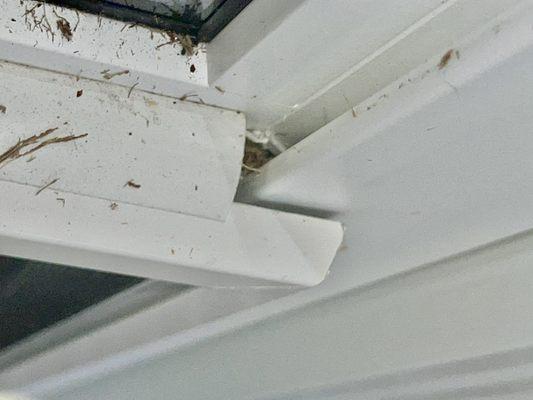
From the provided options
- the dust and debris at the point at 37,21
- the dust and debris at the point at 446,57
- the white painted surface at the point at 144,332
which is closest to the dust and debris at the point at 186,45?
the dust and debris at the point at 37,21

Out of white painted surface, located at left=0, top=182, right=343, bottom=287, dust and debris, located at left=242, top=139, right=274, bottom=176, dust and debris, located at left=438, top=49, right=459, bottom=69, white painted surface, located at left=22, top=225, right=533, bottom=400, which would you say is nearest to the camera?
dust and debris, located at left=438, top=49, right=459, bottom=69

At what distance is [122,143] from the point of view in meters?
0.70

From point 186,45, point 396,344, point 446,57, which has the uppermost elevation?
point 186,45

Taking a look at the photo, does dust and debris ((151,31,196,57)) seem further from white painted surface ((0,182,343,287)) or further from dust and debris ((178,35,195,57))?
white painted surface ((0,182,343,287))

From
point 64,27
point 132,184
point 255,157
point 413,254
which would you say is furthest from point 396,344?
point 64,27

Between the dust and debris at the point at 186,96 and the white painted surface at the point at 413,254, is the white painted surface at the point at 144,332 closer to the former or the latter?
the white painted surface at the point at 413,254

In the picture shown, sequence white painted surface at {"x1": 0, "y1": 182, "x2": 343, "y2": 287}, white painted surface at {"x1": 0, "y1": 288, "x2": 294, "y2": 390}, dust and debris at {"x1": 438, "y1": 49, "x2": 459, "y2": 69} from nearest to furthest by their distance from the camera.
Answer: dust and debris at {"x1": 438, "y1": 49, "x2": 459, "y2": 69} → white painted surface at {"x1": 0, "y1": 182, "x2": 343, "y2": 287} → white painted surface at {"x1": 0, "y1": 288, "x2": 294, "y2": 390}

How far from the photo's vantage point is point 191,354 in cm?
147

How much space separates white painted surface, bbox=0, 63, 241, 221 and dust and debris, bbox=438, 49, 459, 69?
213mm

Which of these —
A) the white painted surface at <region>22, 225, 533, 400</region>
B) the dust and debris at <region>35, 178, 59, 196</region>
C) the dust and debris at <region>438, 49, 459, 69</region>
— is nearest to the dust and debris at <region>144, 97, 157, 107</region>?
the dust and debris at <region>35, 178, 59, 196</region>

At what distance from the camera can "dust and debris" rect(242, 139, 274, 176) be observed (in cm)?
80

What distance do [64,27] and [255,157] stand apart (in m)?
0.24

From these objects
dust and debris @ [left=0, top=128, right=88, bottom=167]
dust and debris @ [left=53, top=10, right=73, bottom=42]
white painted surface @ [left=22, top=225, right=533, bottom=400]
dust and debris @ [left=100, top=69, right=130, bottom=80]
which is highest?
dust and debris @ [left=53, top=10, right=73, bottom=42]

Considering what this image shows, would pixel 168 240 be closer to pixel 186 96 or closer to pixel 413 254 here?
pixel 186 96
